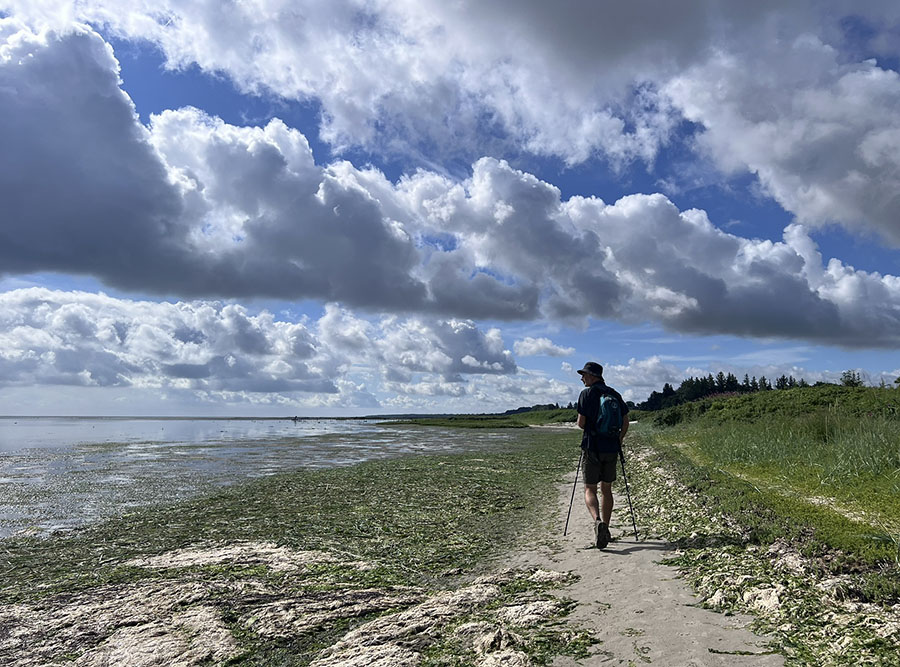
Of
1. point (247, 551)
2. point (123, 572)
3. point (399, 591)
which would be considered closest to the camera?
point (399, 591)

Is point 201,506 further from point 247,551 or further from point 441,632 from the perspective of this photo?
point 441,632

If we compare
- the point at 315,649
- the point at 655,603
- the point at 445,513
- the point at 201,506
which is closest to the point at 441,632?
the point at 315,649

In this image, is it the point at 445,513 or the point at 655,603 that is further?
the point at 445,513

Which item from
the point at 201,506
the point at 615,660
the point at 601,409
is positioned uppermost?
the point at 601,409

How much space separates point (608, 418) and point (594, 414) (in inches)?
11.0

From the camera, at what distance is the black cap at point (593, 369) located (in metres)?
10.7

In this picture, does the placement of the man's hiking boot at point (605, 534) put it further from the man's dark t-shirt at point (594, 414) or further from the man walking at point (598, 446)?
the man's dark t-shirt at point (594, 414)

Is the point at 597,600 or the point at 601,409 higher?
the point at 601,409

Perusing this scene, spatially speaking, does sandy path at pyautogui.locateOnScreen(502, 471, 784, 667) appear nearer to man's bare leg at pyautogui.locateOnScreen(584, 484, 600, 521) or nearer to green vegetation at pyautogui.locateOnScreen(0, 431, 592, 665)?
green vegetation at pyautogui.locateOnScreen(0, 431, 592, 665)

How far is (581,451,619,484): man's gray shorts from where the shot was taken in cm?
1020

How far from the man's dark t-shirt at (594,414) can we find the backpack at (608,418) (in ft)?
0.18

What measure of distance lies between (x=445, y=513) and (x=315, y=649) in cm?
786

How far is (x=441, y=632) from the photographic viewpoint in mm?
6211

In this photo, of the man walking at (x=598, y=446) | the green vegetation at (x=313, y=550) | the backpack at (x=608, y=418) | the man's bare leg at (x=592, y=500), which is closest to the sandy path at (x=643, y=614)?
the green vegetation at (x=313, y=550)
